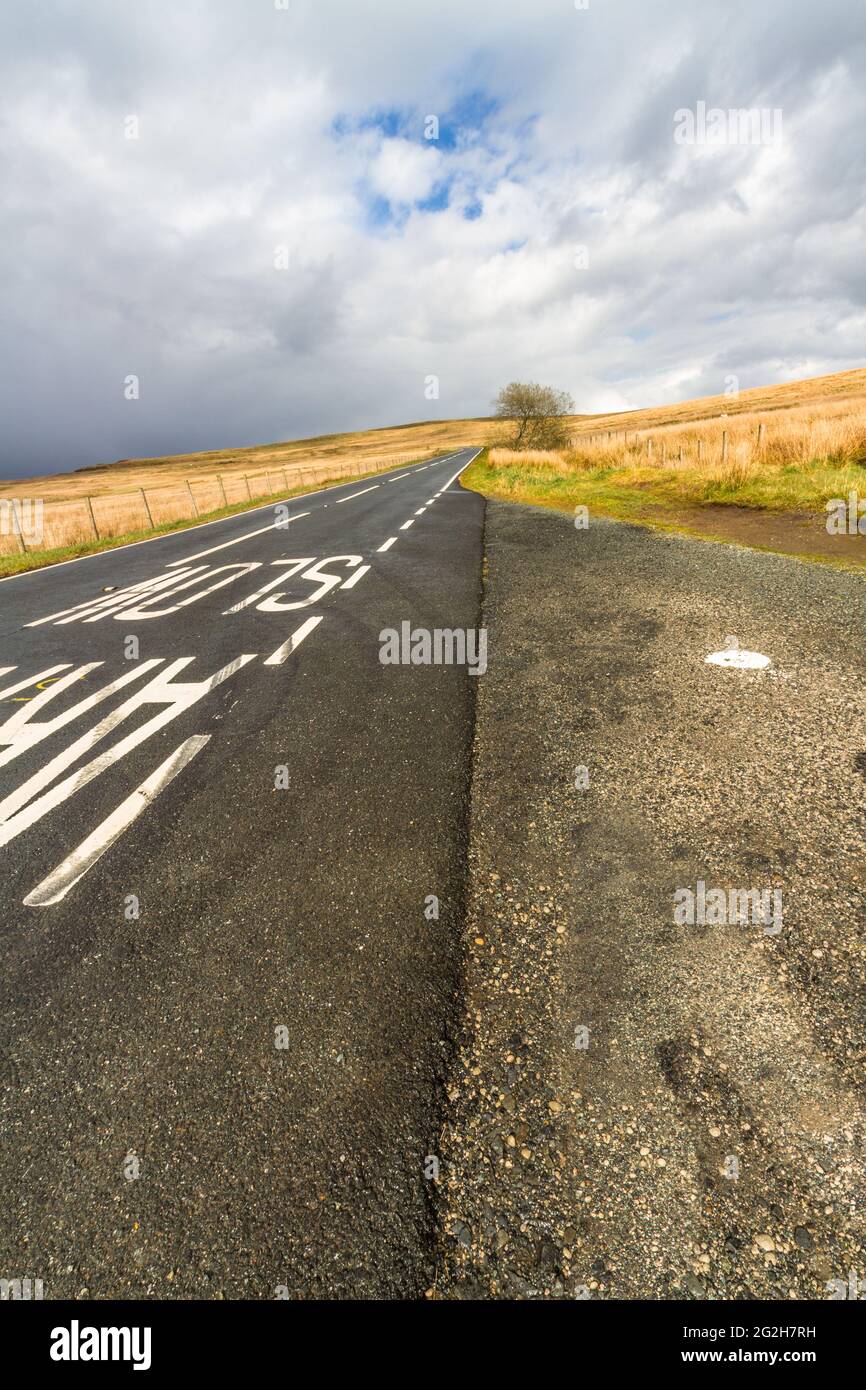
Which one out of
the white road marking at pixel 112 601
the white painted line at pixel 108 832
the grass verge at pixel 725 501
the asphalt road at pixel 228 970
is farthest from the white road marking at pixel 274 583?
the grass verge at pixel 725 501

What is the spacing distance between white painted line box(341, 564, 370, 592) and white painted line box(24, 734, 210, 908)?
497cm

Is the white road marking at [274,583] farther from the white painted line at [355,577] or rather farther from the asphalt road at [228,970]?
the asphalt road at [228,970]

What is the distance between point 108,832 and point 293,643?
340cm

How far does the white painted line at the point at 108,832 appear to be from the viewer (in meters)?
3.06

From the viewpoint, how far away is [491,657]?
5781mm

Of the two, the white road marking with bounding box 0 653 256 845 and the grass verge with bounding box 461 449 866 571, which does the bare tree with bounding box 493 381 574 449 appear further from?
the white road marking with bounding box 0 653 256 845

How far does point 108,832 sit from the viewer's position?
11.5 ft

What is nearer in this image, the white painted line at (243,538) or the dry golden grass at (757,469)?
the white painted line at (243,538)

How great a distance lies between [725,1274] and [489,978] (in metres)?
1.10

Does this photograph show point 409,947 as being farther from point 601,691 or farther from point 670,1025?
point 601,691

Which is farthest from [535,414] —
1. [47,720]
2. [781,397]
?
[47,720]

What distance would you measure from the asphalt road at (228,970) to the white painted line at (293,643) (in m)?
0.12
